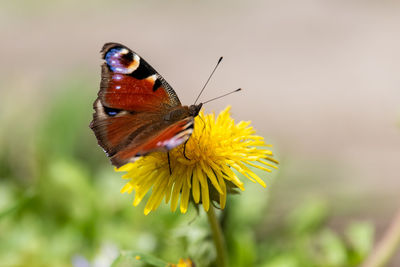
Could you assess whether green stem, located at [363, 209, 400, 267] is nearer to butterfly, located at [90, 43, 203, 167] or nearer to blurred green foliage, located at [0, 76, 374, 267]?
blurred green foliage, located at [0, 76, 374, 267]

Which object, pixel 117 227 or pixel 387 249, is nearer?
pixel 387 249

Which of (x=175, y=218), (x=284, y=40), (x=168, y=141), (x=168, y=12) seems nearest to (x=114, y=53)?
(x=168, y=141)

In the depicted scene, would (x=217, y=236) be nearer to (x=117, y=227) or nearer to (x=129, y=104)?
(x=129, y=104)

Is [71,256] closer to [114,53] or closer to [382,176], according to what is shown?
[114,53]

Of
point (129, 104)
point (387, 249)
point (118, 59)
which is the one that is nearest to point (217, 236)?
point (129, 104)

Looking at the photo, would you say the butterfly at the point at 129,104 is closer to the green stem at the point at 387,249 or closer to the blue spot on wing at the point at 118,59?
the blue spot on wing at the point at 118,59

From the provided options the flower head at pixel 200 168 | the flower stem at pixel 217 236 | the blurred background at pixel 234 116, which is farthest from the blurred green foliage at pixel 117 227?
the flower head at pixel 200 168
